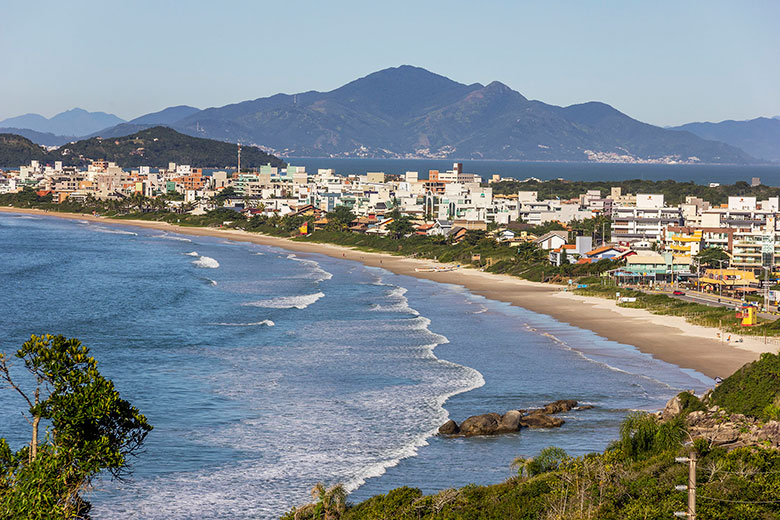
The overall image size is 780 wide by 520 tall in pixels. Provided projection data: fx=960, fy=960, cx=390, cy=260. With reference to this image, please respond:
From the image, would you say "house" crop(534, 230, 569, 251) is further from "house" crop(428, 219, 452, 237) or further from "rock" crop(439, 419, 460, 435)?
"rock" crop(439, 419, 460, 435)

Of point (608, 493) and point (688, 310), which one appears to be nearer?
point (608, 493)

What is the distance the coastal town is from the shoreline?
7.82 metres

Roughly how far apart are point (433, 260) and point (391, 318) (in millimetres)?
41143

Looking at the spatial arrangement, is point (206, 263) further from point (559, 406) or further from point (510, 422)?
point (510, 422)

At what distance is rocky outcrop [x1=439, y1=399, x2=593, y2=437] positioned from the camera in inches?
1228

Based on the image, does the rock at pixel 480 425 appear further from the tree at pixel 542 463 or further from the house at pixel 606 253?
the house at pixel 606 253

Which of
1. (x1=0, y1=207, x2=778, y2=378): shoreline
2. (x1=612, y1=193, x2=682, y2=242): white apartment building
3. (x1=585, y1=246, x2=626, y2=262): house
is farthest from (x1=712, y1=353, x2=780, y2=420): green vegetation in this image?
(x1=612, y1=193, x2=682, y2=242): white apartment building

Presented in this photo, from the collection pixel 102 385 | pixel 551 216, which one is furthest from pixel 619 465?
pixel 551 216

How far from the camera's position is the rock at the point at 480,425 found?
102 feet

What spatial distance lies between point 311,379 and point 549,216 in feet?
276

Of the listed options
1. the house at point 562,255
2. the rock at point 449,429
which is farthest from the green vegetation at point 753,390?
the house at point 562,255

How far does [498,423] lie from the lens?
31641 millimetres

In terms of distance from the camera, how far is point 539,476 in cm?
2333

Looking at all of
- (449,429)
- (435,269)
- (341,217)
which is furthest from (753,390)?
(341,217)
